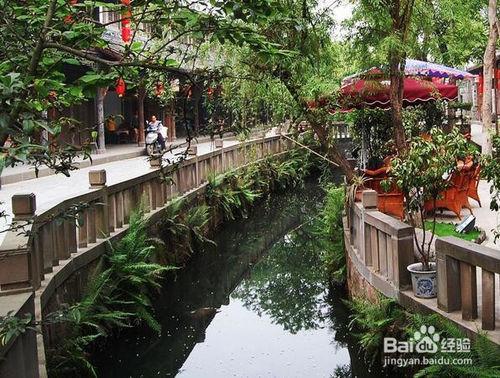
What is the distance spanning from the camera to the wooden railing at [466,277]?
16.3ft

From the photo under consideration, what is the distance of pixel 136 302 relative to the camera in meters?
8.47

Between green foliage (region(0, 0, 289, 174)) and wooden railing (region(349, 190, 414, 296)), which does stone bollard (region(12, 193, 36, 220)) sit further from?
wooden railing (region(349, 190, 414, 296))

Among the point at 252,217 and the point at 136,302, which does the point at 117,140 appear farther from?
the point at 136,302

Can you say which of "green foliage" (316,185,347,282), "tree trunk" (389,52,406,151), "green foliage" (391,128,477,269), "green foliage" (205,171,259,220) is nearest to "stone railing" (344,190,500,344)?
"green foliage" (391,128,477,269)

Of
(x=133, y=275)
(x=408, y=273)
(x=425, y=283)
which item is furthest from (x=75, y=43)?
(x=133, y=275)

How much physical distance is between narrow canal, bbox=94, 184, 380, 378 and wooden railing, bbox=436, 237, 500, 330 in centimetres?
241

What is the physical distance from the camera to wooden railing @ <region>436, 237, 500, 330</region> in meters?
4.97

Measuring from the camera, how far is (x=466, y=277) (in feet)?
17.4

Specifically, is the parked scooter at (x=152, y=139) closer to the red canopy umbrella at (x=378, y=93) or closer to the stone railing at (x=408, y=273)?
the red canopy umbrella at (x=378, y=93)

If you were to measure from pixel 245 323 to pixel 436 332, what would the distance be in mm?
4994

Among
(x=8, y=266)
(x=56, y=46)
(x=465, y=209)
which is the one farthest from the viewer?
(x=465, y=209)

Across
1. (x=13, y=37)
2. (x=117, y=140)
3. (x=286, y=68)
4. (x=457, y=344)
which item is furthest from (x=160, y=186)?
(x=117, y=140)

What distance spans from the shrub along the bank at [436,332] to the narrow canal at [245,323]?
0.97m

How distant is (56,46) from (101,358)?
5.57 metres
